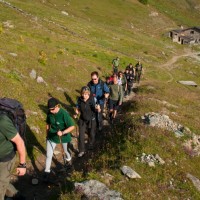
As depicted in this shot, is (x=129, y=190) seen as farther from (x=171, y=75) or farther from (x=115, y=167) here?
(x=171, y=75)

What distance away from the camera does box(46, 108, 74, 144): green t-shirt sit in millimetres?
11134

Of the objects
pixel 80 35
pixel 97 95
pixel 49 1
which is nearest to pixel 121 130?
pixel 97 95

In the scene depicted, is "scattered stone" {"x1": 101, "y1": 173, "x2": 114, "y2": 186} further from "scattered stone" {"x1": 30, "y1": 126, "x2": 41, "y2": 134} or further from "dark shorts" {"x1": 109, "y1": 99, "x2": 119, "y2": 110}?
"dark shorts" {"x1": 109, "y1": 99, "x2": 119, "y2": 110}

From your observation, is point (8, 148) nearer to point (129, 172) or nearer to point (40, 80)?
point (129, 172)

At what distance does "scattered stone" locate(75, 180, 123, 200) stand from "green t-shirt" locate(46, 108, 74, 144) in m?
2.33

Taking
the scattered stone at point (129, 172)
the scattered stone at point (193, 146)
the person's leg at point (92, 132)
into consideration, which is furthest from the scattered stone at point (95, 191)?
the scattered stone at point (193, 146)

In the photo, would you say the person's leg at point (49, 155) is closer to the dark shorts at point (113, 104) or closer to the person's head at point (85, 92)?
the person's head at point (85, 92)

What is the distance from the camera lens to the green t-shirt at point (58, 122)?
11.1 metres

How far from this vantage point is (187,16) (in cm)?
15050

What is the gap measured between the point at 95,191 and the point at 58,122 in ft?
9.60

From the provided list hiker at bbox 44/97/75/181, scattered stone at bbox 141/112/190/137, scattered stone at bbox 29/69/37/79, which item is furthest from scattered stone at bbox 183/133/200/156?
scattered stone at bbox 29/69/37/79

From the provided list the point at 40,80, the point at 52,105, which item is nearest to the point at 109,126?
the point at 40,80

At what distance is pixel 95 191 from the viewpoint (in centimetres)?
938

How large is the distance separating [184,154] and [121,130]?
3284 mm
